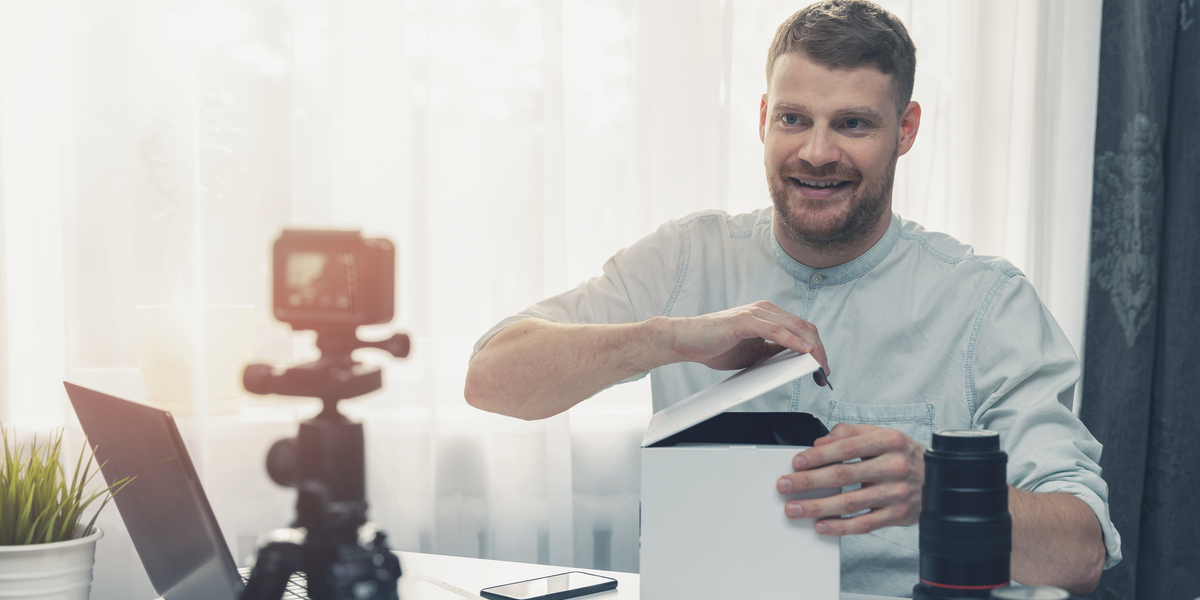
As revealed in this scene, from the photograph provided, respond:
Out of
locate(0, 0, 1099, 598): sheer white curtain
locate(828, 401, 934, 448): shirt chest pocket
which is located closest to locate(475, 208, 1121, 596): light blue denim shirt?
locate(828, 401, 934, 448): shirt chest pocket

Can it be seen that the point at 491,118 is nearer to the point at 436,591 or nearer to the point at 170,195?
the point at 170,195

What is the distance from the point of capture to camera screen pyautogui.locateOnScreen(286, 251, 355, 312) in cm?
42

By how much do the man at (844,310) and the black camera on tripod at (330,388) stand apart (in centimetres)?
61

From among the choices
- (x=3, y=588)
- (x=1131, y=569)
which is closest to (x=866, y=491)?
(x=3, y=588)

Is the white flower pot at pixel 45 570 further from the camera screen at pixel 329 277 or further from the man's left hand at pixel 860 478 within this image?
the man's left hand at pixel 860 478

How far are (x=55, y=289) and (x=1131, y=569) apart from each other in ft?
7.96

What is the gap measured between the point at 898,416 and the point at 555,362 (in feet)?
1.73

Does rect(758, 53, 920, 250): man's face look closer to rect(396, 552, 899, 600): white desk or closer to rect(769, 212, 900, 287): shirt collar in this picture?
rect(769, 212, 900, 287): shirt collar

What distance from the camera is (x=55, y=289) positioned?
5.88ft

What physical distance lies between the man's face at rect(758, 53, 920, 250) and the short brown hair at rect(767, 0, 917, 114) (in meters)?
0.01

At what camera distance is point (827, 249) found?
131cm

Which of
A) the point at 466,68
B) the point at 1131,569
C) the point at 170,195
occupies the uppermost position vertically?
the point at 466,68

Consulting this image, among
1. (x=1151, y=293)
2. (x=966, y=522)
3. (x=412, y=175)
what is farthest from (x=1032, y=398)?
(x=412, y=175)

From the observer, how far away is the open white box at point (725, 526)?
73cm
